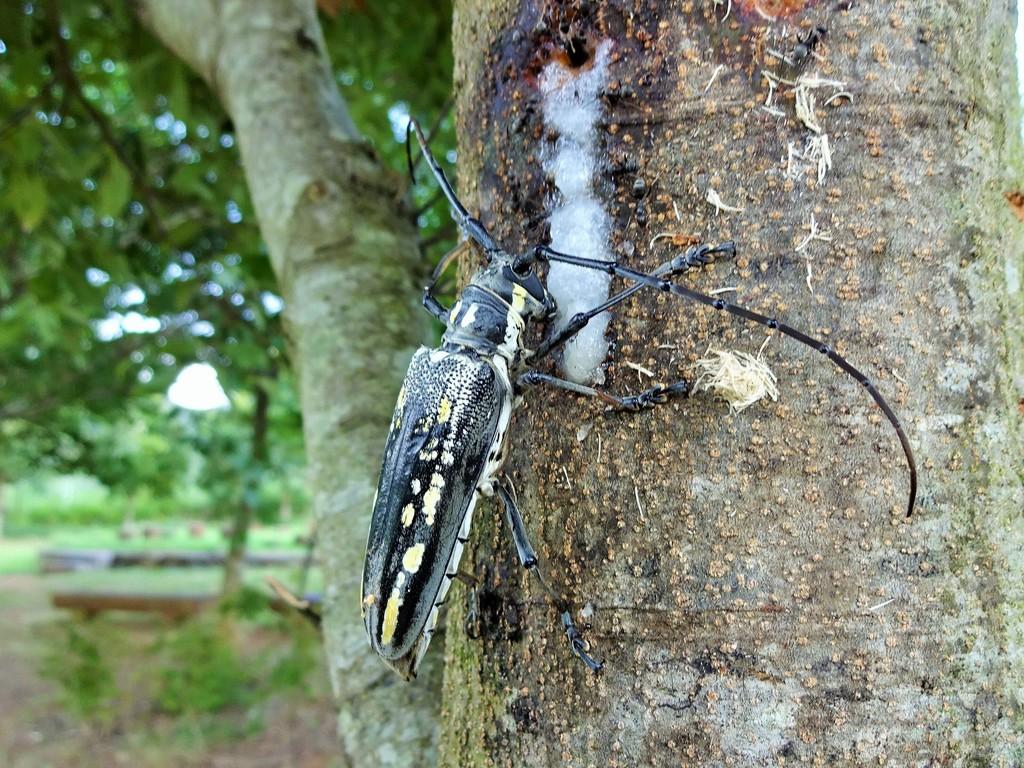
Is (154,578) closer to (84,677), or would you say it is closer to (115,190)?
(84,677)

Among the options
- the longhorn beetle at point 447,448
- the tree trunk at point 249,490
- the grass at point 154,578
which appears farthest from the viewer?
the grass at point 154,578

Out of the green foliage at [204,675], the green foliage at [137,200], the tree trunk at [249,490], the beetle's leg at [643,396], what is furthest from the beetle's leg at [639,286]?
the green foliage at [204,675]

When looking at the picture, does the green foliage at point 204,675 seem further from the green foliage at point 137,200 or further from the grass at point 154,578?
the grass at point 154,578

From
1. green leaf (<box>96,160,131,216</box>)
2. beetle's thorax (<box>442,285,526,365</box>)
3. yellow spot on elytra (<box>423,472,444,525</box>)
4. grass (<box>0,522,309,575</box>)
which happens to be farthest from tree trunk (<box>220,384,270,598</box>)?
grass (<box>0,522,309,575</box>)

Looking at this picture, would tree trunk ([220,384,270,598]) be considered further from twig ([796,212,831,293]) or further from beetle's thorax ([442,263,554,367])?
twig ([796,212,831,293])

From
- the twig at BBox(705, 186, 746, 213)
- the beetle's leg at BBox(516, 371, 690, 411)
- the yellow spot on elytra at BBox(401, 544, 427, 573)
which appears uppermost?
the twig at BBox(705, 186, 746, 213)
